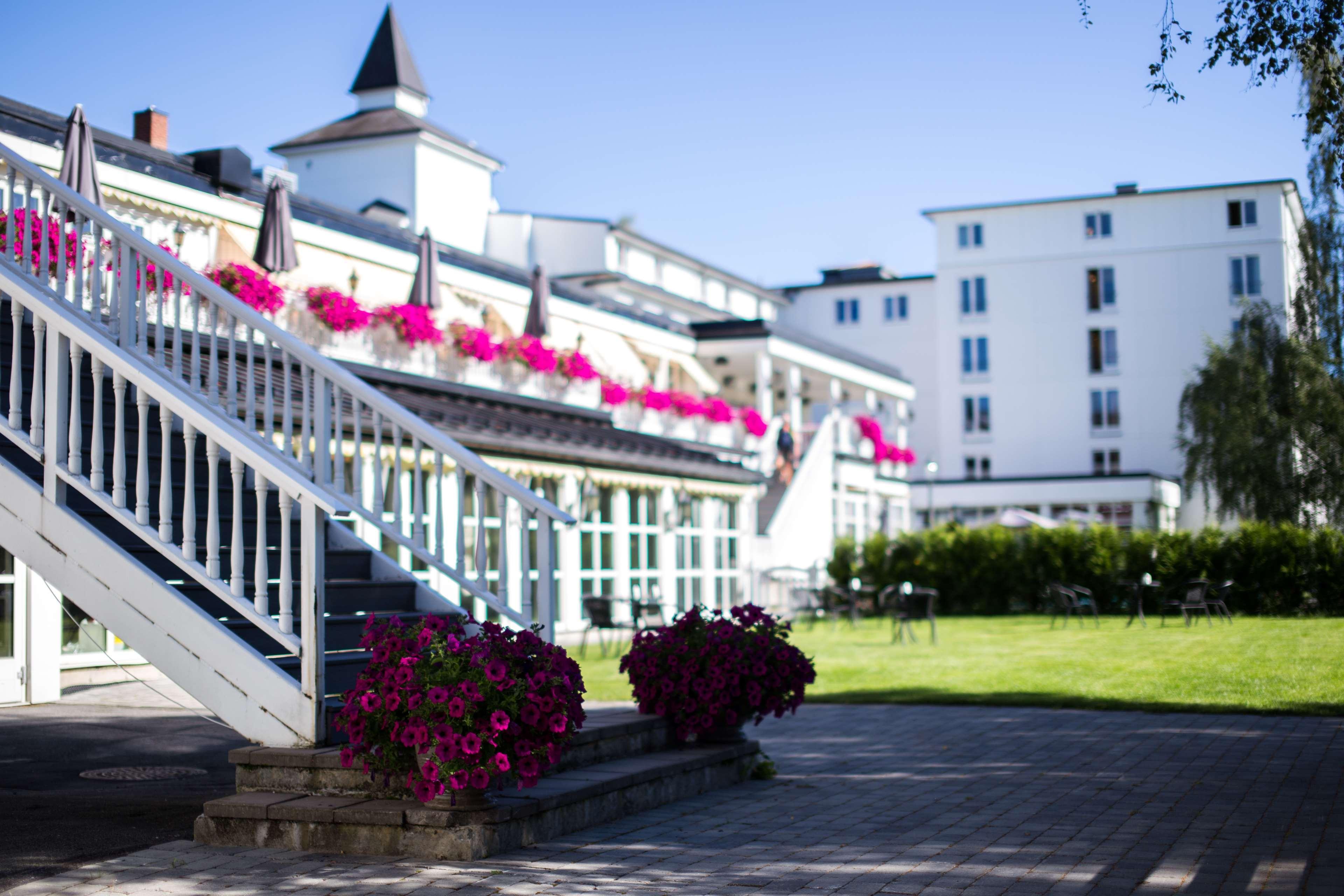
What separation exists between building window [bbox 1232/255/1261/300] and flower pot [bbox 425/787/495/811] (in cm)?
5525

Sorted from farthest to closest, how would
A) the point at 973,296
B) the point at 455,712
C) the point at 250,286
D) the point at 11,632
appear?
the point at 973,296 < the point at 250,286 < the point at 11,632 < the point at 455,712

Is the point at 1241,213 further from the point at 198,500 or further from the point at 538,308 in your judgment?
the point at 198,500

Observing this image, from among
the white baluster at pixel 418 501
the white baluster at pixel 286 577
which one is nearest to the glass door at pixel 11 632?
the white baluster at pixel 418 501

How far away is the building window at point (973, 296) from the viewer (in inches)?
2351

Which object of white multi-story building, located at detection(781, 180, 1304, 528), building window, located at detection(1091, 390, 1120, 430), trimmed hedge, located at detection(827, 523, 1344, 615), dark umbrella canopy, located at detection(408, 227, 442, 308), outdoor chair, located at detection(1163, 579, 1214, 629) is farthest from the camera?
building window, located at detection(1091, 390, 1120, 430)

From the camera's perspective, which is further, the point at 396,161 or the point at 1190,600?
the point at 396,161

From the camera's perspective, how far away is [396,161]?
32.2m

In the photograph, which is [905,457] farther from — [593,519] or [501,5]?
[501,5]

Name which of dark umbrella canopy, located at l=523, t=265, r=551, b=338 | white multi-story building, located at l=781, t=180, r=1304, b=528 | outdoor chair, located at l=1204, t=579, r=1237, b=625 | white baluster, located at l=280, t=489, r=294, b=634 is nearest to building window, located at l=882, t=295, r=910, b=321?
white multi-story building, located at l=781, t=180, r=1304, b=528

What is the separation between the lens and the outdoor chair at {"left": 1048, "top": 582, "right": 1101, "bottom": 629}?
23.0 m

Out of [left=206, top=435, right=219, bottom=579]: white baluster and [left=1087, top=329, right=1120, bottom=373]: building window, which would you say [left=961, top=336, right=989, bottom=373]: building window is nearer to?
[left=1087, top=329, right=1120, bottom=373]: building window

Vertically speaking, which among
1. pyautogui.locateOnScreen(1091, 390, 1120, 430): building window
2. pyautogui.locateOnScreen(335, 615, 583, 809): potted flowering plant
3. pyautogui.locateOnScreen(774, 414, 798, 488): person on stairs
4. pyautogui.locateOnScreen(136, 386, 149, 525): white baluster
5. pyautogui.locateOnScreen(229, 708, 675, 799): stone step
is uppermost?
pyautogui.locateOnScreen(1091, 390, 1120, 430): building window

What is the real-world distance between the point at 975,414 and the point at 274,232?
158 feet

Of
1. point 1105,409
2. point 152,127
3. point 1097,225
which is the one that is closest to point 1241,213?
point 1097,225
